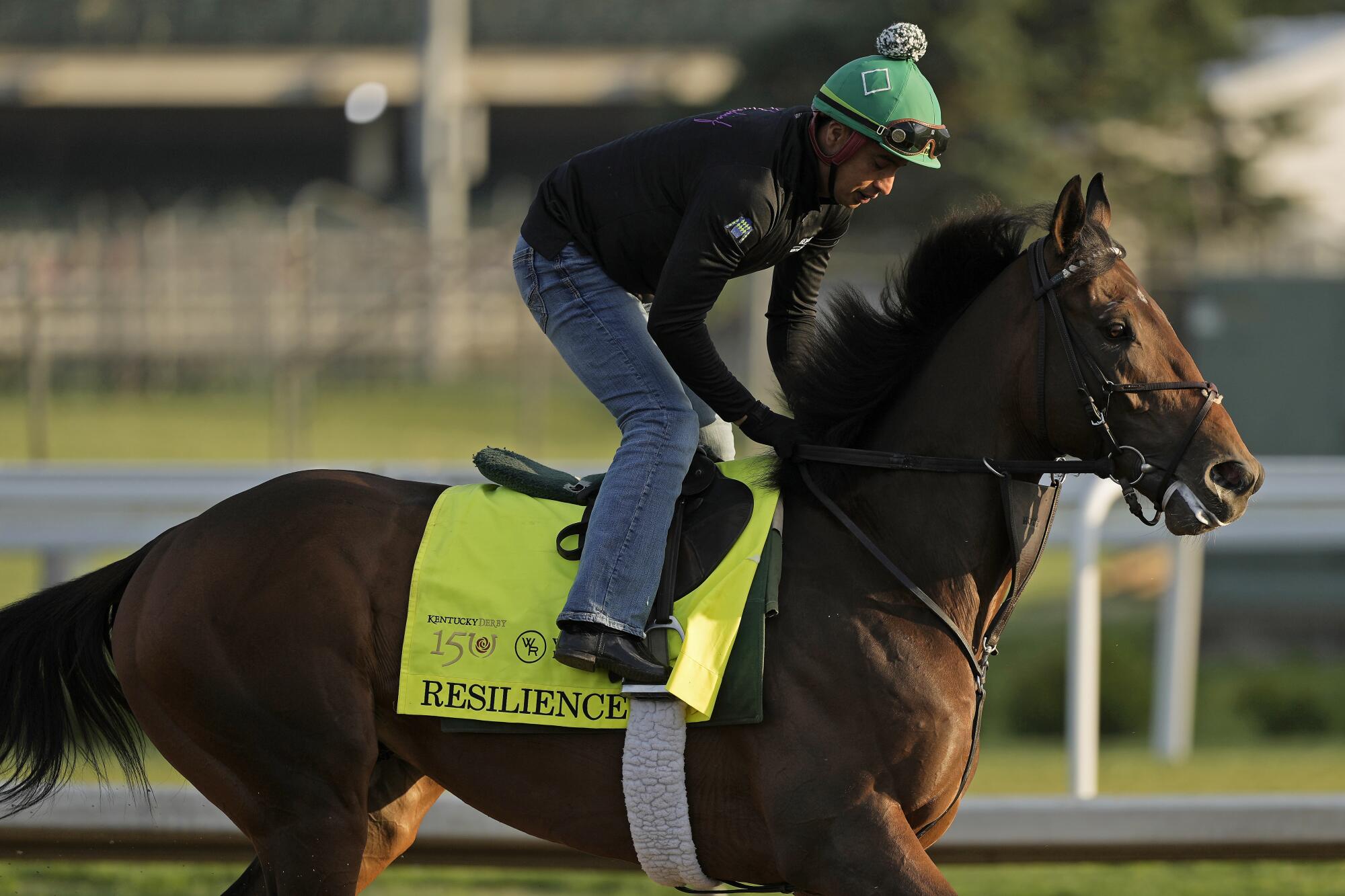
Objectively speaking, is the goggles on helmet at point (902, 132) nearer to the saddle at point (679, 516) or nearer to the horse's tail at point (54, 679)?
the saddle at point (679, 516)

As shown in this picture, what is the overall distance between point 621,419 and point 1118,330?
1114mm

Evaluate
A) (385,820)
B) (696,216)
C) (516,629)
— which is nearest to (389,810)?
(385,820)

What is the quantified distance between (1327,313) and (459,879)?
8564mm

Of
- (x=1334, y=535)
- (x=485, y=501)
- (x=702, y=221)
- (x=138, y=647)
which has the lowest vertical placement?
(x=1334, y=535)

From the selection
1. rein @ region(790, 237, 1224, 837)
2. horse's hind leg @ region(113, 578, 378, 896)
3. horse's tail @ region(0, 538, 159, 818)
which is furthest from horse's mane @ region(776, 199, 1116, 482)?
horse's tail @ region(0, 538, 159, 818)

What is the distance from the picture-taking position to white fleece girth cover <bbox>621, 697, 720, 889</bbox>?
3.22 m

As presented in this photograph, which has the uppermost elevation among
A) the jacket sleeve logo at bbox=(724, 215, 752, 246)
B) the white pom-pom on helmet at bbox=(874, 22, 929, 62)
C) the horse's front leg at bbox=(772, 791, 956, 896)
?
the white pom-pom on helmet at bbox=(874, 22, 929, 62)

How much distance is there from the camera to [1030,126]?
18969mm

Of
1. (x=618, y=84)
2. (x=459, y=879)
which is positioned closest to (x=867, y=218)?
(x=618, y=84)

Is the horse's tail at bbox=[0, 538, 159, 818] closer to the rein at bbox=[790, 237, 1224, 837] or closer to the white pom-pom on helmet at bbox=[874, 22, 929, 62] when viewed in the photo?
the rein at bbox=[790, 237, 1224, 837]

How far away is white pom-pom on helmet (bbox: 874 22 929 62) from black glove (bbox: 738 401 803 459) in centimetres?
83

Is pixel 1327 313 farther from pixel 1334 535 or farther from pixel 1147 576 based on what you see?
pixel 1334 535

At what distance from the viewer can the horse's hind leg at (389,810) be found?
3594 millimetres

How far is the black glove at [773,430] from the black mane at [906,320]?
2.2 inches
